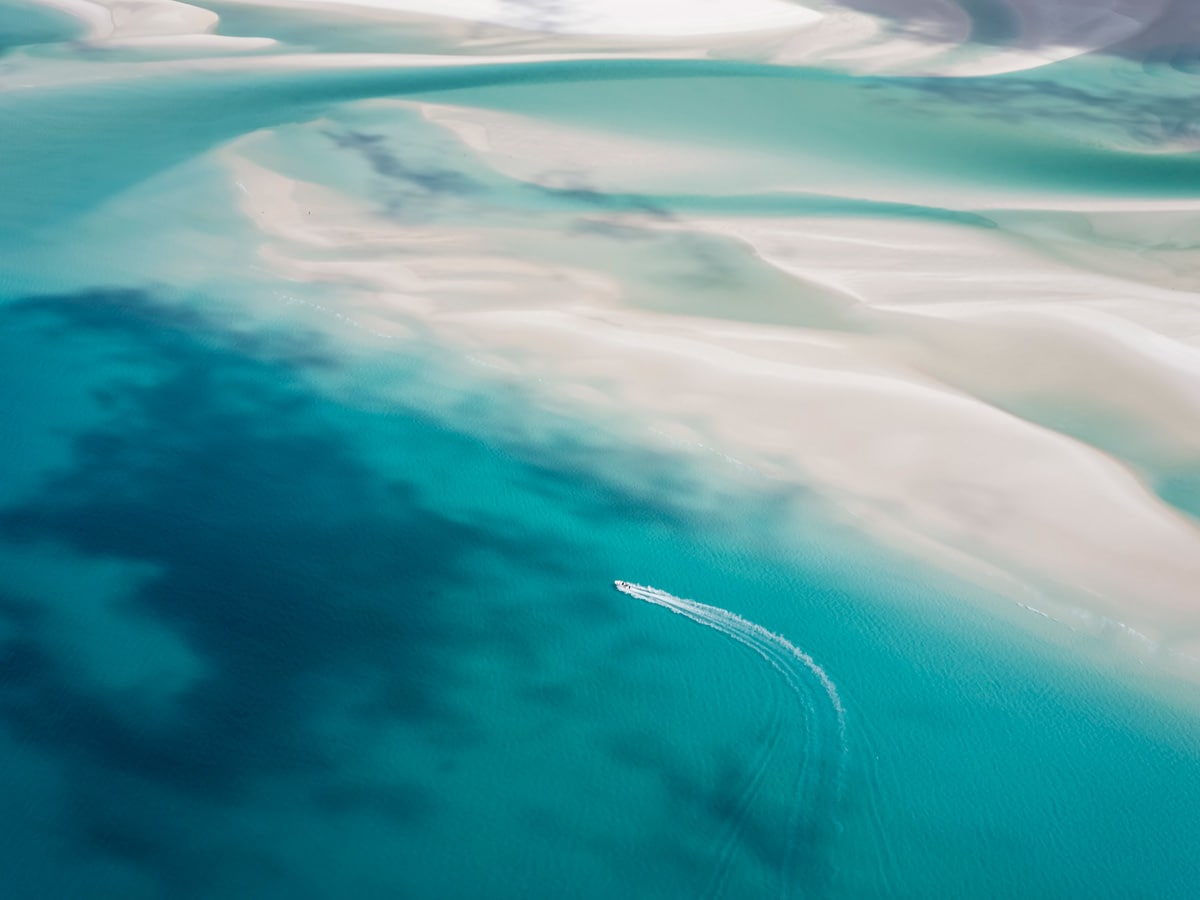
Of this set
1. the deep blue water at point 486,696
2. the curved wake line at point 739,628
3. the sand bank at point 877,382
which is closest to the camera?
the deep blue water at point 486,696

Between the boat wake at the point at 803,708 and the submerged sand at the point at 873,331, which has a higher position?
the submerged sand at the point at 873,331

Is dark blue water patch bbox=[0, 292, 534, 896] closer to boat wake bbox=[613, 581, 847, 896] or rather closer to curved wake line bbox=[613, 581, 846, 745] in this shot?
curved wake line bbox=[613, 581, 846, 745]

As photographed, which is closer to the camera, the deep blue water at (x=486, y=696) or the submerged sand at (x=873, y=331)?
the deep blue water at (x=486, y=696)

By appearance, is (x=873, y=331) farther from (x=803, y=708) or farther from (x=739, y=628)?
(x=803, y=708)

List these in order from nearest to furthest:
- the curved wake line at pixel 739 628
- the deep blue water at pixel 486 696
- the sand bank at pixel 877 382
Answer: the deep blue water at pixel 486 696 < the curved wake line at pixel 739 628 < the sand bank at pixel 877 382

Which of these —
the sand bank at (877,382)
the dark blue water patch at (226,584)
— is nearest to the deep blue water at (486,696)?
the dark blue water patch at (226,584)

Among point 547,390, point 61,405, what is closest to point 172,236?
point 61,405

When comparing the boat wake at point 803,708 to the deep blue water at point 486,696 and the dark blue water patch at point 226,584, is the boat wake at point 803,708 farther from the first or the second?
the dark blue water patch at point 226,584

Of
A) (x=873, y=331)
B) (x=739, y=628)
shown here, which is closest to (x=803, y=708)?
(x=739, y=628)
